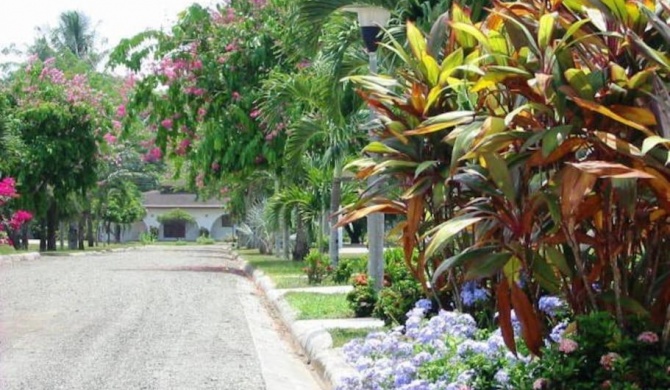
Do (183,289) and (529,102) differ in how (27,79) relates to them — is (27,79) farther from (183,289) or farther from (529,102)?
(529,102)

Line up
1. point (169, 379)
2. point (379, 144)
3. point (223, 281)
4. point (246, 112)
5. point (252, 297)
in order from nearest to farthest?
point (379, 144) < point (169, 379) < point (252, 297) < point (223, 281) < point (246, 112)

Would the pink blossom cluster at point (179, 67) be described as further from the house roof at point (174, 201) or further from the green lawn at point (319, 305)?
the house roof at point (174, 201)

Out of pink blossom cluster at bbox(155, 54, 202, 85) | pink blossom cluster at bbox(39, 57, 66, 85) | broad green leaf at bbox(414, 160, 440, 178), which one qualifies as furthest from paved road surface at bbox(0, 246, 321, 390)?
pink blossom cluster at bbox(39, 57, 66, 85)

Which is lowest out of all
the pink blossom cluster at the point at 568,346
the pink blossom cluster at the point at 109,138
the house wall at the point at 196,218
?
the pink blossom cluster at the point at 568,346

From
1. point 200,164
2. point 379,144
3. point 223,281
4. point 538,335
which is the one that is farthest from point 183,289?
point 538,335

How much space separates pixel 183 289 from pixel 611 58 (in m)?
14.0

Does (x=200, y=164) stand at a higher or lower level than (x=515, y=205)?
higher

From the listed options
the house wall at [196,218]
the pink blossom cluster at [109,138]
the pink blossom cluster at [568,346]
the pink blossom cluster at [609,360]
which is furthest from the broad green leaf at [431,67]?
the house wall at [196,218]

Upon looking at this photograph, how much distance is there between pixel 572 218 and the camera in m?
5.43

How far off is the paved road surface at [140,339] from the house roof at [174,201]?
69.2 m

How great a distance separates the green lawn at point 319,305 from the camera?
13.3 metres

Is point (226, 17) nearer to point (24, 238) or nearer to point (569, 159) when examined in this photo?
point (569, 159)

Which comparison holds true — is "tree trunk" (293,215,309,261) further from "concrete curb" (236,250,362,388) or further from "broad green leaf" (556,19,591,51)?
"broad green leaf" (556,19,591,51)

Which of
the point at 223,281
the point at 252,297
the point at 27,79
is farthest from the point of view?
the point at 27,79
